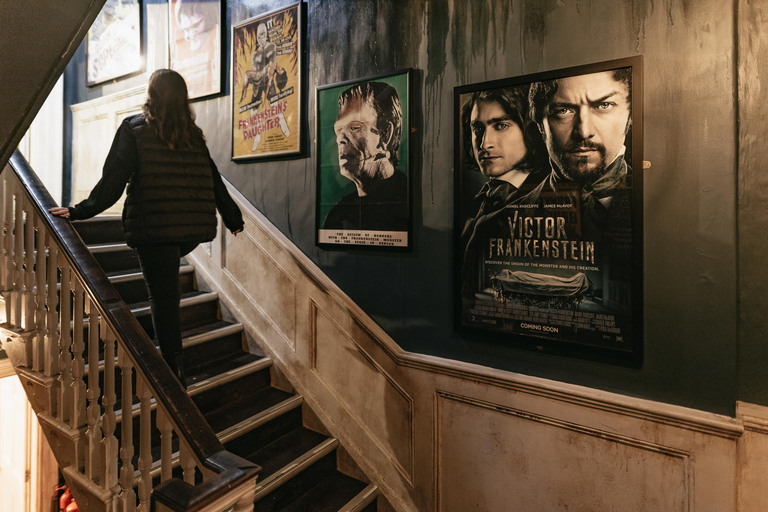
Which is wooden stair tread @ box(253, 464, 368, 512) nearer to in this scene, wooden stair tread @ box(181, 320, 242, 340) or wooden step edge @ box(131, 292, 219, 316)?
wooden stair tread @ box(181, 320, 242, 340)

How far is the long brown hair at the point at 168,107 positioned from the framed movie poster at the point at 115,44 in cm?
233

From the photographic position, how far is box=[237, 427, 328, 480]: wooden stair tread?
2.13 m

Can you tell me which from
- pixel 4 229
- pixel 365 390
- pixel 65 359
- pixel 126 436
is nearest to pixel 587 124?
pixel 365 390

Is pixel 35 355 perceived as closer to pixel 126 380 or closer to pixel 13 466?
pixel 126 380

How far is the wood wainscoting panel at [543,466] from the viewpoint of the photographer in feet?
5.19

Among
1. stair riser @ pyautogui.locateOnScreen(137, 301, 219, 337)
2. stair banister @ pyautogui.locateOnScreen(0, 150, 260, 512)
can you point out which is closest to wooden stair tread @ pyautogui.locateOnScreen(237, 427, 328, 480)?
stair banister @ pyautogui.locateOnScreen(0, 150, 260, 512)

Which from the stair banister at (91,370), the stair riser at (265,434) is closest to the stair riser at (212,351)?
the stair banister at (91,370)

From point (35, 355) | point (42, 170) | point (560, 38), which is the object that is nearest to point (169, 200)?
point (35, 355)

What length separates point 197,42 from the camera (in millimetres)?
3051

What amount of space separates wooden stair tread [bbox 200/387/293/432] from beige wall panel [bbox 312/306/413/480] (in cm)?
31

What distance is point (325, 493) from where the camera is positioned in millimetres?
2195

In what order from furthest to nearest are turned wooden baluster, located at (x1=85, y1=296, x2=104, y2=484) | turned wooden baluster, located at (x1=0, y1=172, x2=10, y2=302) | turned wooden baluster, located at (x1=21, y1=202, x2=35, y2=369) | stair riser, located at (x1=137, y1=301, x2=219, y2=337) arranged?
stair riser, located at (x1=137, y1=301, x2=219, y2=337) → turned wooden baluster, located at (x1=0, y1=172, x2=10, y2=302) → turned wooden baluster, located at (x1=21, y1=202, x2=35, y2=369) → turned wooden baluster, located at (x1=85, y1=296, x2=104, y2=484)

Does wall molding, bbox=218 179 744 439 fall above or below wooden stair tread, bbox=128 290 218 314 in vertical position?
below

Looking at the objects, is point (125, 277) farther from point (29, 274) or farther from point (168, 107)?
point (168, 107)
